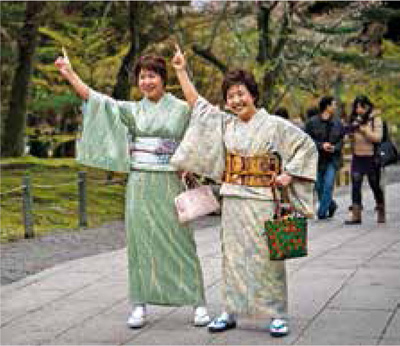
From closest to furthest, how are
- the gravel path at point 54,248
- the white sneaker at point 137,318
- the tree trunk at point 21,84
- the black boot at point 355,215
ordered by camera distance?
the white sneaker at point 137,318 → the gravel path at point 54,248 → the black boot at point 355,215 → the tree trunk at point 21,84

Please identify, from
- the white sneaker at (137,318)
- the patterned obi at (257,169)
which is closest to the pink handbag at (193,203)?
the patterned obi at (257,169)

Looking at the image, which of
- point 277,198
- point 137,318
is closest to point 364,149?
point 277,198

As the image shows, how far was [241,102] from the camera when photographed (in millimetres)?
5875

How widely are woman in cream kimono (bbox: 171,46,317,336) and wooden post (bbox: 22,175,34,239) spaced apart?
6.24 meters

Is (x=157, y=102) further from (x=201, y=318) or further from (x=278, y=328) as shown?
(x=278, y=328)

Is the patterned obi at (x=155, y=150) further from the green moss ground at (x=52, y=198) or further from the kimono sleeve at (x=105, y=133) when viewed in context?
the green moss ground at (x=52, y=198)

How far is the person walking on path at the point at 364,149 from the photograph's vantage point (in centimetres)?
1207

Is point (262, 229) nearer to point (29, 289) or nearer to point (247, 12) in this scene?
point (29, 289)

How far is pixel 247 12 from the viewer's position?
17.1m

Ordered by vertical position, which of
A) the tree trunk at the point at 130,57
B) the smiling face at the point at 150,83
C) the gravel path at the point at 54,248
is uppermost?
the tree trunk at the point at 130,57

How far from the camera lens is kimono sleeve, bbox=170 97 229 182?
6.02 meters

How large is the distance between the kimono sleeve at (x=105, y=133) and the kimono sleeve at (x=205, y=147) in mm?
429

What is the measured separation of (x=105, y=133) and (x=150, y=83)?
0.48 metres

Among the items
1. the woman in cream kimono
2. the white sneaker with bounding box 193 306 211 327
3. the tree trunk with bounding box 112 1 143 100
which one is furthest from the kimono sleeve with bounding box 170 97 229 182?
the tree trunk with bounding box 112 1 143 100
